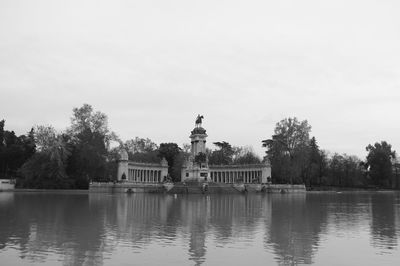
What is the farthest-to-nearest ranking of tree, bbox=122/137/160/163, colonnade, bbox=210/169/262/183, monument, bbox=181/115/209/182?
tree, bbox=122/137/160/163
colonnade, bbox=210/169/262/183
monument, bbox=181/115/209/182

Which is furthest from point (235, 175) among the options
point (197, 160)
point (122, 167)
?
point (122, 167)

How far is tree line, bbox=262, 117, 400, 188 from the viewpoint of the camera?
83062mm

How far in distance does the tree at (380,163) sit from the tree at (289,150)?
2190 centimetres

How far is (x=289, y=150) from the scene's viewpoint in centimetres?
8538

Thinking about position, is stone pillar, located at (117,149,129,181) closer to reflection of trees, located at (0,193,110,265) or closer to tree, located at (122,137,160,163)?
tree, located at (122,137,160,163)

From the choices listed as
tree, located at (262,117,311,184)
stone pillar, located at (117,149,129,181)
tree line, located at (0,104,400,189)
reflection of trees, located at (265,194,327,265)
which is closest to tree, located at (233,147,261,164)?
tree line, located at (0,104,400,189)

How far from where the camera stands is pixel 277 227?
66.5 feet

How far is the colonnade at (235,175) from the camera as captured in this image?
82806mm

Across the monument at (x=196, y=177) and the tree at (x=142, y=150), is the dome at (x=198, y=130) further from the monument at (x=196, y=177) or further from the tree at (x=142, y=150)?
the tree at (x=142, y=150)

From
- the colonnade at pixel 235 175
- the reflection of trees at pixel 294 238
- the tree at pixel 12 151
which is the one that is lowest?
the reflection of trees at pixel 294 238

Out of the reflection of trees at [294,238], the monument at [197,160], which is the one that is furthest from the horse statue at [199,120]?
the reflection of trees at [294,238]

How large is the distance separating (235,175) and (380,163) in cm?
3656

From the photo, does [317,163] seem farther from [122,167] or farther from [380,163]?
[122,167]

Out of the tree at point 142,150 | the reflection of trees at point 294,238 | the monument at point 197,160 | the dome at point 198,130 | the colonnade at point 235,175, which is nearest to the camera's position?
the reflection of trees at point 294,238
